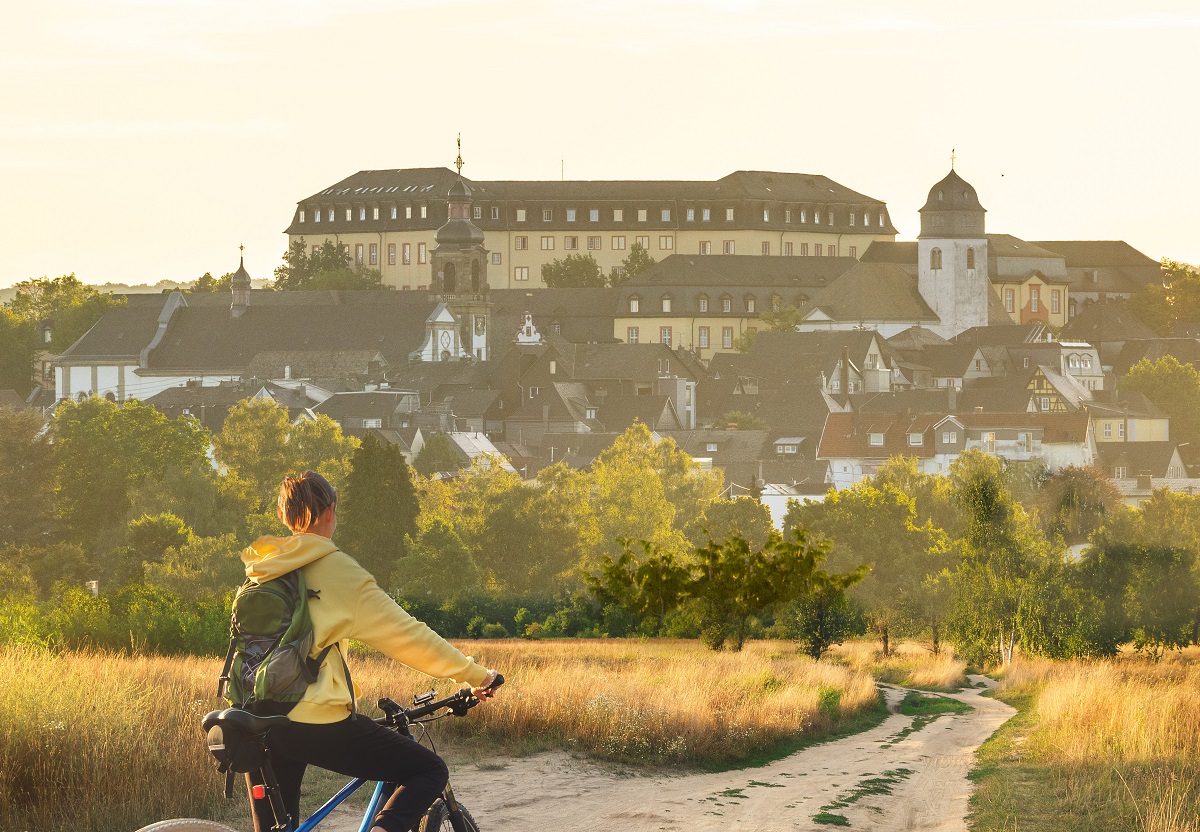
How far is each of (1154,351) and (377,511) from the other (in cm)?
10216

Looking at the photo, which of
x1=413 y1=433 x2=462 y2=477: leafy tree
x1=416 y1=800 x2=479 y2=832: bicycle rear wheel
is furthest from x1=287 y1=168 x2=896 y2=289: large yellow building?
x1=416 y1=800 x2=479 y2=832: bicycle rear wheel

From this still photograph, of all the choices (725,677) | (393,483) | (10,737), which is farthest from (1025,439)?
(10,737)

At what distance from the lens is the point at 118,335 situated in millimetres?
138375

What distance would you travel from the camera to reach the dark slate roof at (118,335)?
449ft

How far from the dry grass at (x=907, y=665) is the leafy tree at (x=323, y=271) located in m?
112

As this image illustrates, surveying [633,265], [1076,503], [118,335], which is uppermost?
[633,265]

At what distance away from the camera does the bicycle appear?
5.86 m

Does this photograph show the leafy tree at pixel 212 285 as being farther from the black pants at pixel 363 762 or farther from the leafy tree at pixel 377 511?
the black pants at pixel 363 762

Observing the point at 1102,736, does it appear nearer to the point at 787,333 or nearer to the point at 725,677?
the point at 725,677

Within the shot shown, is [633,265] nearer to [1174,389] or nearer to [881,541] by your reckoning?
[1174,389]

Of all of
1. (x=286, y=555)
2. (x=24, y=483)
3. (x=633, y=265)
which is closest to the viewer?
(x=286, y=555)

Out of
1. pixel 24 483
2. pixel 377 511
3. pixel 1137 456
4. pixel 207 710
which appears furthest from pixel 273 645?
pixel 1137 456

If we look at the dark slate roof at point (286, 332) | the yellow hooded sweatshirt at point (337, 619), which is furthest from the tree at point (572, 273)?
the yellow hooded sweatshirt at point (337, 619)

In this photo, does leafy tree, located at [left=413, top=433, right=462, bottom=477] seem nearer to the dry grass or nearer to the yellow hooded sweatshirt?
the dry grass
